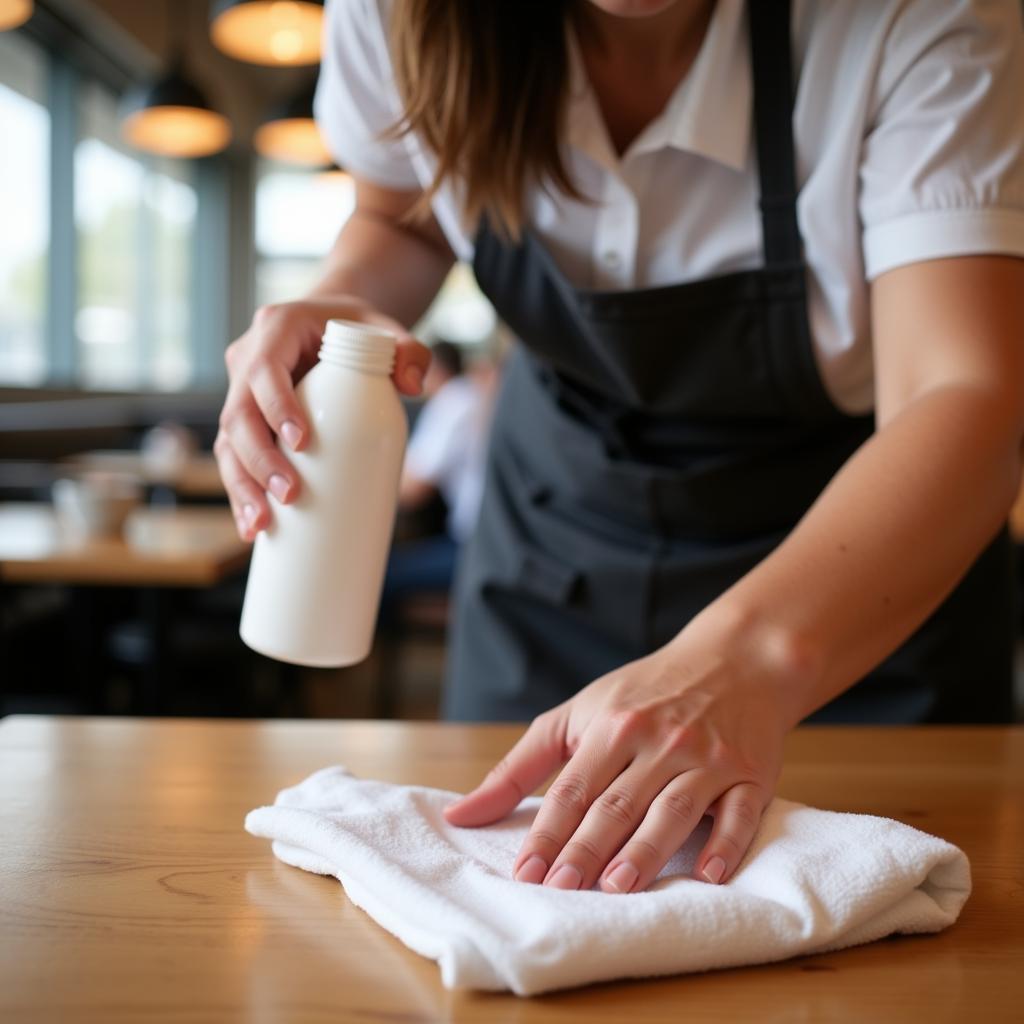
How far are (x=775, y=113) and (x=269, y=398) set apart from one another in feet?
1.79

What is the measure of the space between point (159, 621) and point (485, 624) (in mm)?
1729

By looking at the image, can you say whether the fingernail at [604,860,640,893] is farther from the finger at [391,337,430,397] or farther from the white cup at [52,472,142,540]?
the white cup at [52,472,142,540]

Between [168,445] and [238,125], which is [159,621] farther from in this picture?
[238,125]

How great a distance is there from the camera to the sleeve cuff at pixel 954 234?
2.91 ft

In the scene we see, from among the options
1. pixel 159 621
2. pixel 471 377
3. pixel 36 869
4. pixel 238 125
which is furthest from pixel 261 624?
pixel 238 125

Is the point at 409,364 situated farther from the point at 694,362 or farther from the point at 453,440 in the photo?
the point at 453,440

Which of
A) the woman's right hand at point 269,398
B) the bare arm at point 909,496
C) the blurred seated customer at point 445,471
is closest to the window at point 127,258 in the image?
the blurred seated customer at point 445,471

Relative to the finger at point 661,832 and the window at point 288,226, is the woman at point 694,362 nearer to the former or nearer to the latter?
the finger at point 661,832

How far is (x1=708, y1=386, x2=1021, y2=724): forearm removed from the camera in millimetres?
744

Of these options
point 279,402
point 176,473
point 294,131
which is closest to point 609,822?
point 279,402

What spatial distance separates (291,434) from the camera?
0.82m

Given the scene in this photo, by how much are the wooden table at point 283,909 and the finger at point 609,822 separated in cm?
8

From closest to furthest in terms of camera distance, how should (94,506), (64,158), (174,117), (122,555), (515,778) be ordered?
(515,778), (122,555), (94,506), (174,117), (64,158)

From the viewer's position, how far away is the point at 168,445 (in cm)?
464
